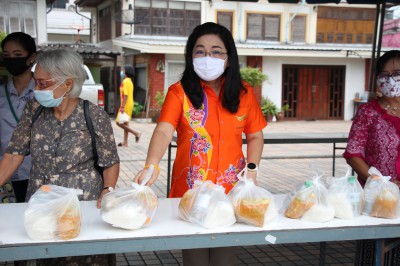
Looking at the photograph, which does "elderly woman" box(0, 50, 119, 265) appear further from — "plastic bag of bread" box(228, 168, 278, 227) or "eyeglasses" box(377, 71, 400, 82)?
"eyeglasses" box(377, 71, 400, 82)

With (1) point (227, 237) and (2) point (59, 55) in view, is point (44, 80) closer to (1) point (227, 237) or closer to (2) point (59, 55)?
(2) point (59, 55)

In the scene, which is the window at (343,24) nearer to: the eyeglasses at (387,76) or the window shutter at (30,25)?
the window shutter at (30,25)

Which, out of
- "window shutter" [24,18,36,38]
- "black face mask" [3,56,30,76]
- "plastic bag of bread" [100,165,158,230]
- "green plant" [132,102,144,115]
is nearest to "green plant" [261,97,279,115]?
"green plant" [132,102,144,115]

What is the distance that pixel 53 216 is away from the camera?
1.87 metres

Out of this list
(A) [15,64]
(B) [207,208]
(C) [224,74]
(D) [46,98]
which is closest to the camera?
(B) [207,208]

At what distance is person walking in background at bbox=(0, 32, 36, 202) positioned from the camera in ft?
10.9

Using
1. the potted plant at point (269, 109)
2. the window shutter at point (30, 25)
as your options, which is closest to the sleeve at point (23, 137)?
the window shutter at point (30, 25)

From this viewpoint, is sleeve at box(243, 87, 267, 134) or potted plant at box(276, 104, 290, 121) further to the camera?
potted plant at box(276, 104, 290, 121)

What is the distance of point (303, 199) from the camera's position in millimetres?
2195

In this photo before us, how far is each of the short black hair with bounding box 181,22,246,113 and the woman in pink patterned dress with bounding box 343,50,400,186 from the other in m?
0.80

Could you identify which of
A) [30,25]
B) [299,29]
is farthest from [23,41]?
[299,29]

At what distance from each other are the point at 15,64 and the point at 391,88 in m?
2.44

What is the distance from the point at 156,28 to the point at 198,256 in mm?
19679

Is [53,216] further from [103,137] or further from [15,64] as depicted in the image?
[15,64]
